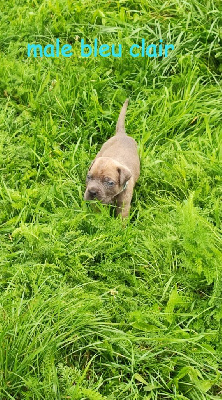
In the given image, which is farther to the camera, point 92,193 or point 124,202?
point 124,202

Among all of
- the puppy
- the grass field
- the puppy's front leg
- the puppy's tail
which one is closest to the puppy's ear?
the puppy

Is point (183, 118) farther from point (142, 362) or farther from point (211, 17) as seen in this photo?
point (142, 362)

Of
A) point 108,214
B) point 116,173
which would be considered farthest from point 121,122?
point 108,214

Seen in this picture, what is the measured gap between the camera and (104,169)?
3928 millimetres

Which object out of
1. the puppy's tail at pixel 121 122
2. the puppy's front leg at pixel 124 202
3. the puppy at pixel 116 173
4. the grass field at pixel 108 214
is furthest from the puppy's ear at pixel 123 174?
the puppy's tail at pixel 121 122

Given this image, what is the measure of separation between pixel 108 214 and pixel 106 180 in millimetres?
273

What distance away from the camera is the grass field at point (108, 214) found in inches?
122

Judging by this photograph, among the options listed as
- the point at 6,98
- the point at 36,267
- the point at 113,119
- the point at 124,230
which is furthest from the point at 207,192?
the point at 6,98

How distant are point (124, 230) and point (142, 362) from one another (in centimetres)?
102

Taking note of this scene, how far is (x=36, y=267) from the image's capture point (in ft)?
11.7

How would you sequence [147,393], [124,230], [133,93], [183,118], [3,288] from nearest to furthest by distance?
[147,393], [3,288], [124,230], [183,118], [133,93]

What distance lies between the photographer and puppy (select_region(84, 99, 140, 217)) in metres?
3.91

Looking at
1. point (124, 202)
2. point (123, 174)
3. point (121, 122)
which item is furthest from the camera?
point (121, 122)

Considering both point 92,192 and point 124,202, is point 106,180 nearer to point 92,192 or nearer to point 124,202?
point 92,192
